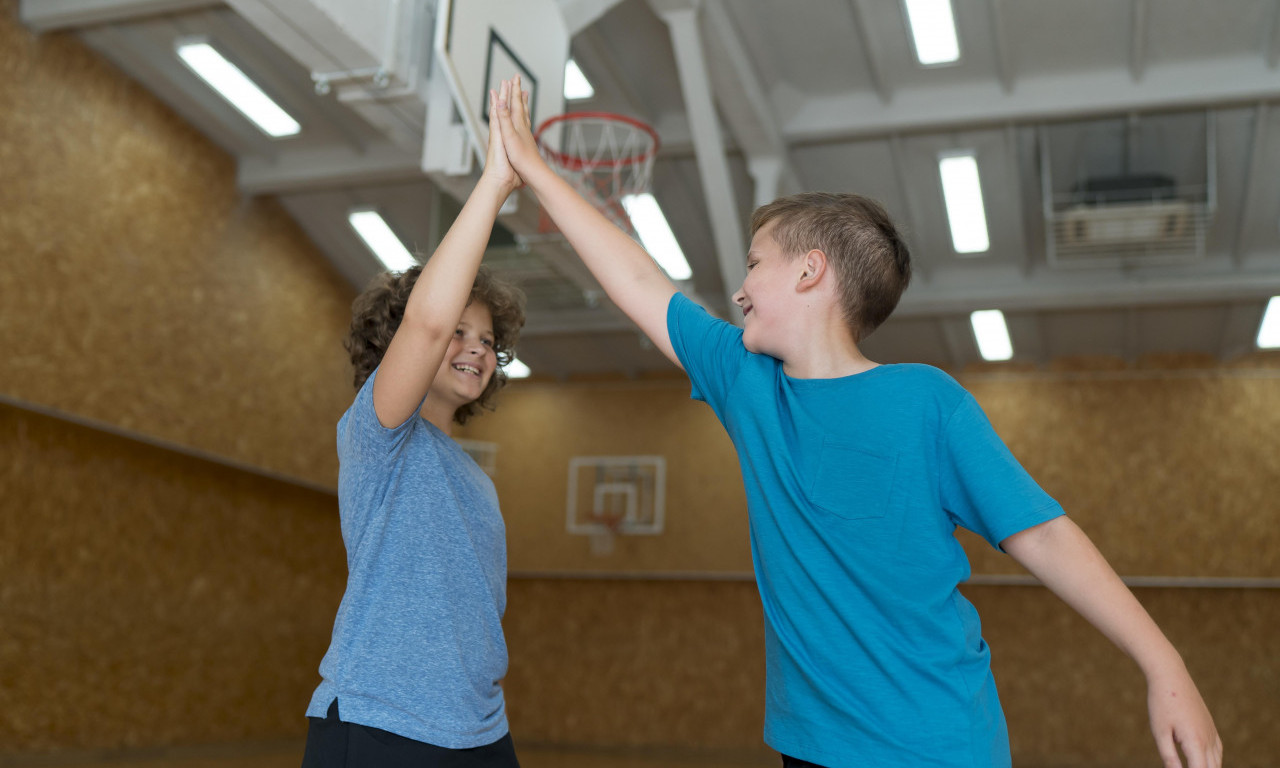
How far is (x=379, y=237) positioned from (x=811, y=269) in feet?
30.0

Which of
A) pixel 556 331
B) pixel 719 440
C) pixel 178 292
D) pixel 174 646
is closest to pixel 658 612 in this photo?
pixel 719 440

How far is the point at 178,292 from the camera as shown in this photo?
8453 mm

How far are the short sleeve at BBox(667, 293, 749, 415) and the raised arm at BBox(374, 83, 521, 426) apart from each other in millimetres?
332

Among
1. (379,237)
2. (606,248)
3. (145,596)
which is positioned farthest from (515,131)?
(379,237)

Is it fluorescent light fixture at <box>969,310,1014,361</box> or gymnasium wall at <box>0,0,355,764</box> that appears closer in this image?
gymnasium wall at <box>0,0,355,764</box>

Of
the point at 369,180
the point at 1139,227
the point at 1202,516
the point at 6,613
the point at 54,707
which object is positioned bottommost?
the point at 54,707

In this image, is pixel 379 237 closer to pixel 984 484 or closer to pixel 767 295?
pixel 767 295

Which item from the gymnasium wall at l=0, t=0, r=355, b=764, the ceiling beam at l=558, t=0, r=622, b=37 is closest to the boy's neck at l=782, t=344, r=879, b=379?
the ceiling beam at l=558, t=0, r=622, b=37

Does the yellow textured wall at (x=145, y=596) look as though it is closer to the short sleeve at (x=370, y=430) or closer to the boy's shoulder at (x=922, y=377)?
the short sleeve at (x=370, y=430)

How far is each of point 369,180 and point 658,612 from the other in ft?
18.4

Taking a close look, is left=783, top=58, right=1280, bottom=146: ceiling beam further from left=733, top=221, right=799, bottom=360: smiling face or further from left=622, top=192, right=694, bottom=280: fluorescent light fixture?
left=733, top=221, right=799, bottom=360: smiling face

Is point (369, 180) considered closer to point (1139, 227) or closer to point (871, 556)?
point (1139, 227)

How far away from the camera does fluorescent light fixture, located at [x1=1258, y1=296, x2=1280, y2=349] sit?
968 cm

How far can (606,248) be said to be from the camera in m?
1.69
